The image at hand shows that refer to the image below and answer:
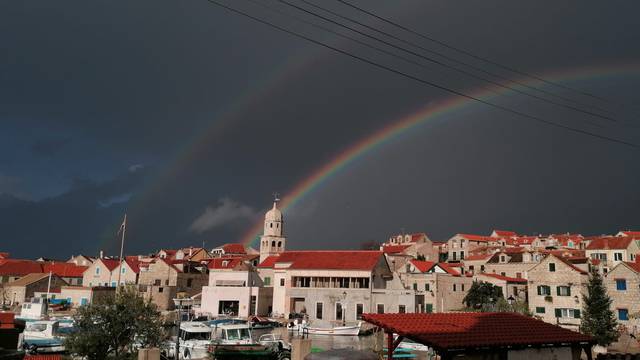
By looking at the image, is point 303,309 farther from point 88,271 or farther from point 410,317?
point 410,317

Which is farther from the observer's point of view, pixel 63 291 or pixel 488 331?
pixel 63 291

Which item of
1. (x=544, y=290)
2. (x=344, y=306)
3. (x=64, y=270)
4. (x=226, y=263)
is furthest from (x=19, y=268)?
(x=544, y=290)

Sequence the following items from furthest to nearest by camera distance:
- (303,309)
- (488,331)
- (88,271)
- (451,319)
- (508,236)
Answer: (508,236) → (88,271) → (303,309) → (451,319) → (488,331)

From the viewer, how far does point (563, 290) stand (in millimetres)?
62000

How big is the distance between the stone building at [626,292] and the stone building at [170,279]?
5499 centimetres

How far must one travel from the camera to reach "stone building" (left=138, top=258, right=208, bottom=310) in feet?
251

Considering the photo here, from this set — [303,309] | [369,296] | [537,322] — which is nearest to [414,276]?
[369,296]

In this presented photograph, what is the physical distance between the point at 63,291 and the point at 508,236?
99679mm

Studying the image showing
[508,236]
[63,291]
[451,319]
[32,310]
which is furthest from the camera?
[508,236]

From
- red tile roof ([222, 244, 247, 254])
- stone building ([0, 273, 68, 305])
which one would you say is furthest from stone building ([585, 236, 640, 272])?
stone building ([0, 273, 68, 305])

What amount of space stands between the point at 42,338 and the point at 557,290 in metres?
53.8

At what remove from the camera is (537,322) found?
20.8m

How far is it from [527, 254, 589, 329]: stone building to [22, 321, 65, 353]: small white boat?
49059 mm

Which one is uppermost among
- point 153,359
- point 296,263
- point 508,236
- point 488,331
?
point 508,236
